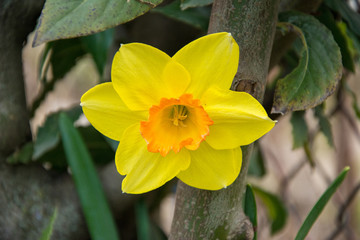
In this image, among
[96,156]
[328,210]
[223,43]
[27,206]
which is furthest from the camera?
[328,210]

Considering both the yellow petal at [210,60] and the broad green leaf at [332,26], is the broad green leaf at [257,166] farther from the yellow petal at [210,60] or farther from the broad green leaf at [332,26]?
the yellow petal at [210,60]

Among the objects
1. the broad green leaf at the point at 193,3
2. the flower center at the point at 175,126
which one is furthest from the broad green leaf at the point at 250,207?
the broad green leaf at the point at 193,3

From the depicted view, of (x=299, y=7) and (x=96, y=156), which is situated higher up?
(x=299, y=7)

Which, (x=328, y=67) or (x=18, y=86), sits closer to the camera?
(x=328, y=67)

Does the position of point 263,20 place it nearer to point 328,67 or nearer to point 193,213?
point 328,67

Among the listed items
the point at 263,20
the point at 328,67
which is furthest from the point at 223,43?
the point at 328,67

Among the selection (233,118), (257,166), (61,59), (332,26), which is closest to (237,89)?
(233,118)

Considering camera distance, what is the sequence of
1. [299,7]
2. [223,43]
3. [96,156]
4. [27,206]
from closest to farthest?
[223,43], [299,7], [27,206], [96,156]
